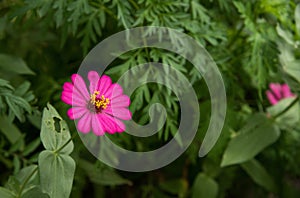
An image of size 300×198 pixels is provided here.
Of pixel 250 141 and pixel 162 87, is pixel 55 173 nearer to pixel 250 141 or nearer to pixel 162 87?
pixel 162 87

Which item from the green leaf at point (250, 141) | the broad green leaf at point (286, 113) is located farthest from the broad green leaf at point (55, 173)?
the broad green leaf at point (286, 113)

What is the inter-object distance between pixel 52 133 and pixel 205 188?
1.73 feet

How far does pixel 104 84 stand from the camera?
71 cm

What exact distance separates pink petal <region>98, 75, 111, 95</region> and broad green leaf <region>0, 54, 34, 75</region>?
325 mm

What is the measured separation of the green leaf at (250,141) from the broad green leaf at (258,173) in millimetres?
116

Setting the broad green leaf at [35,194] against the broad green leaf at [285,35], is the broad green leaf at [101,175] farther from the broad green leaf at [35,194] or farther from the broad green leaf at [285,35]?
the broad green leaf at [285,35]

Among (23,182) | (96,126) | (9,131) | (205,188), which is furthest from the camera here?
(205,188)

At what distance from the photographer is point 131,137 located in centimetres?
103

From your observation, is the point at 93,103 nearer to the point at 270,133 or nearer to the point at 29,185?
the point at 29,185

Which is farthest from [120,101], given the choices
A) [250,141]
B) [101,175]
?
[250,141]

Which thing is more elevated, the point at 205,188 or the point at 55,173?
the point at 55,173

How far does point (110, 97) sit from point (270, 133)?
51cm

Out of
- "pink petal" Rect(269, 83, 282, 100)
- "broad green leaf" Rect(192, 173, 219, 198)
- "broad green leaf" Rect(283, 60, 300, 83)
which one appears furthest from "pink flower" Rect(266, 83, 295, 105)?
"broad green leaf" Rect(192, 173, 219, 198)

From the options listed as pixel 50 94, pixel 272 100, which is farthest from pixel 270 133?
pixel 50 94
